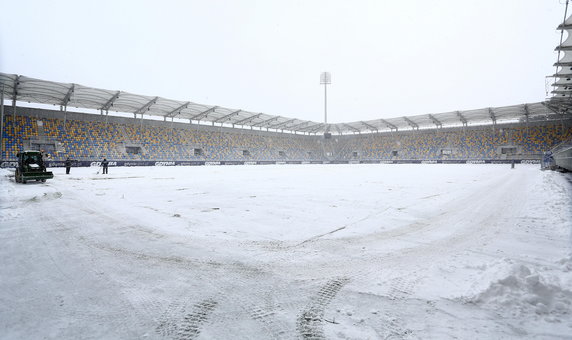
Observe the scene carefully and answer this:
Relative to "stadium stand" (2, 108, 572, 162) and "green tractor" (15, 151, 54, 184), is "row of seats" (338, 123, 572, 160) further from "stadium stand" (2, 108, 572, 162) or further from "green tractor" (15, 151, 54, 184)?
"green tractor" (15, 151, 54, 184)

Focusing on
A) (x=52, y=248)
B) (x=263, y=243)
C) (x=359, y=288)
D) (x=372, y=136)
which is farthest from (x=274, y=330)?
(x=372, y=136)

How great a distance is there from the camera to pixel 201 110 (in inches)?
1635

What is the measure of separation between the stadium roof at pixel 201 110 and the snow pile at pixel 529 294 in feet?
104

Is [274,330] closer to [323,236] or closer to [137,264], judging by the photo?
[137,264]

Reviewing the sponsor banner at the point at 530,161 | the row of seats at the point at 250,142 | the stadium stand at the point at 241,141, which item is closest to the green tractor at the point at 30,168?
the stadium stand at the point at 241,141

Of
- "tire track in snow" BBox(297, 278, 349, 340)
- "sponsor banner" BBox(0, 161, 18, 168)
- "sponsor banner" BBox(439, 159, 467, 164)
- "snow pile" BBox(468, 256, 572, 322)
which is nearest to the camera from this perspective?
"tire track in snow" BBox(297, 278, 349, 340)

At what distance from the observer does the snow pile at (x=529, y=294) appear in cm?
224

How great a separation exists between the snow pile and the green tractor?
18.1 m

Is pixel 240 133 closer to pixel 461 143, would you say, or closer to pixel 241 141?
pixel 241 141

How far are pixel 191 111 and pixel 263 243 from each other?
136 feet

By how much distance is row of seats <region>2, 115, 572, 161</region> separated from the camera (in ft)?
106

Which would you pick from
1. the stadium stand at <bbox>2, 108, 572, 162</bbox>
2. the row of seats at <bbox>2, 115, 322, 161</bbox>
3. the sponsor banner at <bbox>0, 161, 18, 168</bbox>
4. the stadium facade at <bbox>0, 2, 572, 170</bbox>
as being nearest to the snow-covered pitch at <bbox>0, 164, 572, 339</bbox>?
the stadium facade at <bbox>0, 2, 572, 170</bbox>

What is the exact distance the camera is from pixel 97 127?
121ft

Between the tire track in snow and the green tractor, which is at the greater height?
the green tractor
